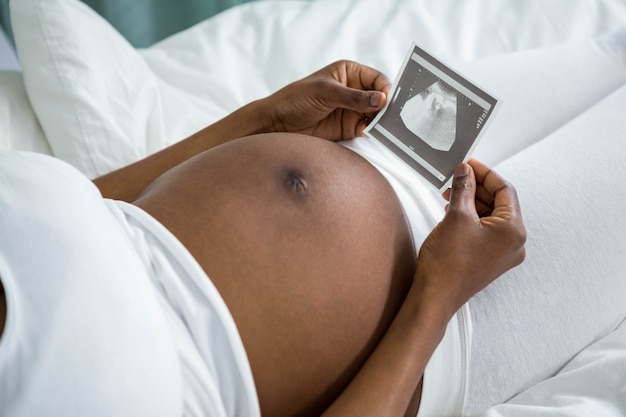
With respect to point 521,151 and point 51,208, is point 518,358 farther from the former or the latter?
point 51,208

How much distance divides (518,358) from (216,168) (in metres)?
0.53

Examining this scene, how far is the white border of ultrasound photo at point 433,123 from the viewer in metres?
1.09

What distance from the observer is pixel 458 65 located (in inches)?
59.0

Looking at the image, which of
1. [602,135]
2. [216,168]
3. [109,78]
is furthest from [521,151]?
[109,78]

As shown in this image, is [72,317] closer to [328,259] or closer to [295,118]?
[328,259]

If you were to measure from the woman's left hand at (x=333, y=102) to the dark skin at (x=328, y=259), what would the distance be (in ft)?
0.36

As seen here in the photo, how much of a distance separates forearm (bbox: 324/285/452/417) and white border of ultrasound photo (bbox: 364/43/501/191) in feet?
0.82

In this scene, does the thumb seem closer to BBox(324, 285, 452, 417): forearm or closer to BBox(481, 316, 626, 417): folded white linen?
BBox(324, 285, 452, 417): forearm

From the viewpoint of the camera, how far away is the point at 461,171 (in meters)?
1.06

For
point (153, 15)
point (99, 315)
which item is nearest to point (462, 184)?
point (99, 315)

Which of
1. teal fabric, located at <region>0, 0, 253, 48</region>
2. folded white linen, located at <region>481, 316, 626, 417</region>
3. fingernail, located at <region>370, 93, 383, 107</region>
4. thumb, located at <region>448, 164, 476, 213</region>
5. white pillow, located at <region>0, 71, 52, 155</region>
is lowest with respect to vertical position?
white pillow, located at <region>0, 71, 52, 155</region>

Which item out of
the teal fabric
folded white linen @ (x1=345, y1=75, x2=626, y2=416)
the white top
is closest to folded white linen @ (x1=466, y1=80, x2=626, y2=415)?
folded white linen @ (x1=345, y1=75, x2=626, y2=416)

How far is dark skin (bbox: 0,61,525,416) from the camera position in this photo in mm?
922

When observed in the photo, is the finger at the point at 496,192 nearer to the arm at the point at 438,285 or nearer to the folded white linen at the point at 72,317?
the arm at the point at 438,285
